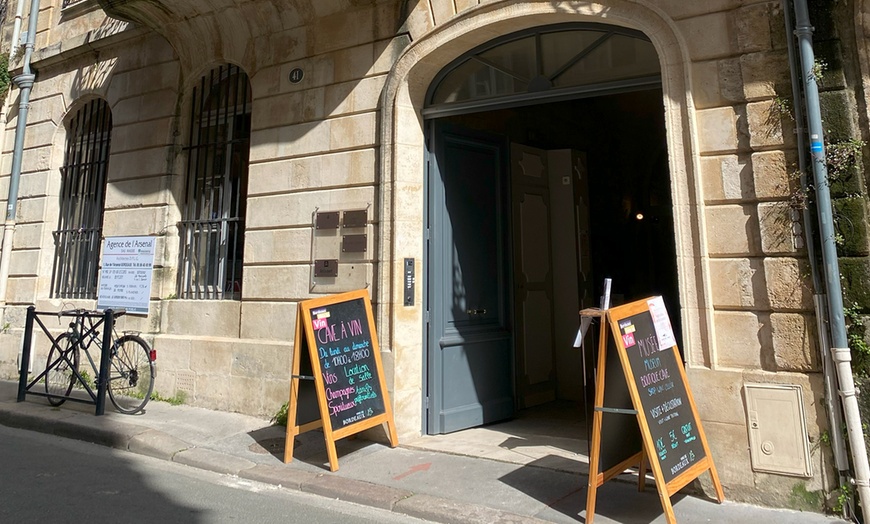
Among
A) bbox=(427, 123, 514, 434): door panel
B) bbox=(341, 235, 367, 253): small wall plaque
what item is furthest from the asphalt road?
bbox=(341, 235, 367, 253): small wall plaque

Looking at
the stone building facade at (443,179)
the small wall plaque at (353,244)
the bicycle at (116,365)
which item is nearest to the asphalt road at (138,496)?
the bicycle at (116,365)

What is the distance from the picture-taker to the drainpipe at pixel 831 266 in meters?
3.71

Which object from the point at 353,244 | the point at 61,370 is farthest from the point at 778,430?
the point at 61,370

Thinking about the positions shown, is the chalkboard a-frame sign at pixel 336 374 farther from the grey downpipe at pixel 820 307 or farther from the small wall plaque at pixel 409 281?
the grey downpipe at pixel 820 307

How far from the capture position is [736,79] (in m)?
4.46

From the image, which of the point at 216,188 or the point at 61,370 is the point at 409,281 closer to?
the point at 216,188

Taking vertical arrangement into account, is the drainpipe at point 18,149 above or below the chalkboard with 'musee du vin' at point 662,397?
above

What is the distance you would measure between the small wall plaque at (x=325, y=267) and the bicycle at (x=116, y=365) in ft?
7.81

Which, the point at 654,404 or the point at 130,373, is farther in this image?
the point at 130,373

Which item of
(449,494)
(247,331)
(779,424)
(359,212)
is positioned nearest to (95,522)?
(449,494)

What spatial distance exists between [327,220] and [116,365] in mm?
3479

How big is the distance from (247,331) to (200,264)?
1486 mm

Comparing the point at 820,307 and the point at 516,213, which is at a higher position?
the point at 516,213

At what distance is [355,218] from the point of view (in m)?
6.16
